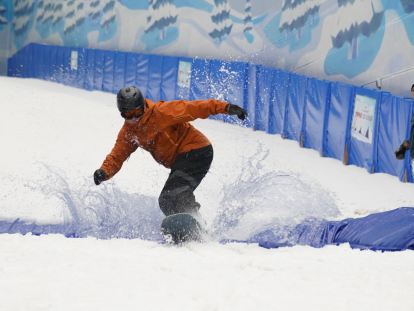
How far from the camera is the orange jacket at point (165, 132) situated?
3.88 meters

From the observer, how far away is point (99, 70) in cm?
1781

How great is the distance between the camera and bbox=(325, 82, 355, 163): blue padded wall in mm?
7852

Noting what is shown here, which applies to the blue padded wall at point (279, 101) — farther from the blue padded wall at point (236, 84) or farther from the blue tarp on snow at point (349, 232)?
the blue tarp on snow at point (349, 232)

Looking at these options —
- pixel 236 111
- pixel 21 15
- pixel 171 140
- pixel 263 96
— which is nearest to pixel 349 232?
pixel 236 111

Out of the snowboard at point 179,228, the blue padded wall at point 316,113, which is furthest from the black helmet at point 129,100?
the blue padded wall at point 316,113

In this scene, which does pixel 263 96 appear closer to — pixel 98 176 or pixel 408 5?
pixel 408 5

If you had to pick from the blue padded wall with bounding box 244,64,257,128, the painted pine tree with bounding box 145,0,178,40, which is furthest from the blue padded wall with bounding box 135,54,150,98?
the blue padded wall with bounding box 244,64,257,128

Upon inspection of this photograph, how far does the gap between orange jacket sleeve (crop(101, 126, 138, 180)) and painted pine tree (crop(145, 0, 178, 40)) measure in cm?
1232

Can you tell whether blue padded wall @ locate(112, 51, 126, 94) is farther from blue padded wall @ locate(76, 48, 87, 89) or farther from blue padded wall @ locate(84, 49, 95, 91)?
blue padded wall @ locate(76, 48, 87, 89)

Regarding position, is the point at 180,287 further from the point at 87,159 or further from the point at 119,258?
the point at 87,159

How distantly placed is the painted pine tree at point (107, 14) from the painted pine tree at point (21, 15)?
722 cm

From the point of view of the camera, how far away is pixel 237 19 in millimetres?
12930

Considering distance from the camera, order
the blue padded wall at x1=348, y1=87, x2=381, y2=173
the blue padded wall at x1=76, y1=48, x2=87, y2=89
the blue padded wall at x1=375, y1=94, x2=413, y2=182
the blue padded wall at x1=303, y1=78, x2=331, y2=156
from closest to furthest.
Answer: the blue padded wall at x1=375, y1=94, x2=413, y2=182 < the blue padded wall at x1=348, y1=87, x2=381, y2=173 < the blue padded wall at x1=303, y1=78, x2=331, y2=156 < the blue padded wall at x1=76, y1=48, x2=87, y2=89

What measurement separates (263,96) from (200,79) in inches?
101
